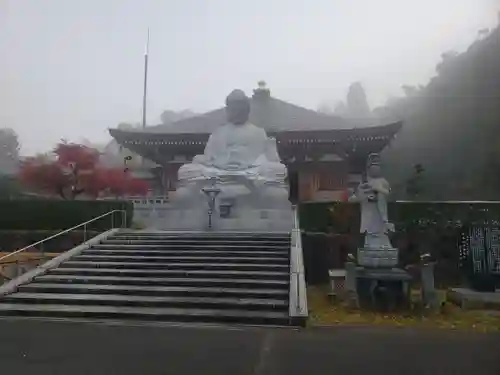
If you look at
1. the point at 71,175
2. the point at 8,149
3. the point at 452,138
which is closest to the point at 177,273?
the point at 71,175

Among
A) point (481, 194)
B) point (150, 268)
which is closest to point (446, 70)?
point (481, 194)

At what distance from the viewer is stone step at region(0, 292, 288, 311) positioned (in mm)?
7172

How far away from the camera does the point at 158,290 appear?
309 inches

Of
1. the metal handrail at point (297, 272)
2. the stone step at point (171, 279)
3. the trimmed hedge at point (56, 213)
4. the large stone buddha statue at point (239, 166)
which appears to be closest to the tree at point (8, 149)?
the trimmed hedge at point (56, 213)

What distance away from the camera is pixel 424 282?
8.14 metres

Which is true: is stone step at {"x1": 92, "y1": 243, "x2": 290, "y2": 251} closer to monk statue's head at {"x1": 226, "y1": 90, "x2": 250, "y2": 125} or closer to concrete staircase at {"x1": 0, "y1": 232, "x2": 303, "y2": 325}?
concrete staircase at {"x1": 0, "y1": 232, "x2": 303, "y2": 325}

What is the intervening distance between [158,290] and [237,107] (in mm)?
8982

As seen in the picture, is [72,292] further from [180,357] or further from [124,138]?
[124,138]

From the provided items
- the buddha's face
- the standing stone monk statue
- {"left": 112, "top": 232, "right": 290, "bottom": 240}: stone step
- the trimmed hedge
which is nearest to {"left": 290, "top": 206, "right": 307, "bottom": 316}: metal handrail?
{"left": 112, "top": 232, "right": 290, "bottom": 240}: stone step

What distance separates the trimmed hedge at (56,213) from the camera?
44.7ft

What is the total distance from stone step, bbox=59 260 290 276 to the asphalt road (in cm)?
251

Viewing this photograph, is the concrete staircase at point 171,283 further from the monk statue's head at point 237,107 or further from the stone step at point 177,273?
the monk statue's head at point 237,107

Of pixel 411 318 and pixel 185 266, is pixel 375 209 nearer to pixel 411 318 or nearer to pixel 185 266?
pixel 411 318

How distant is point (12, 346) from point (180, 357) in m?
1.89
